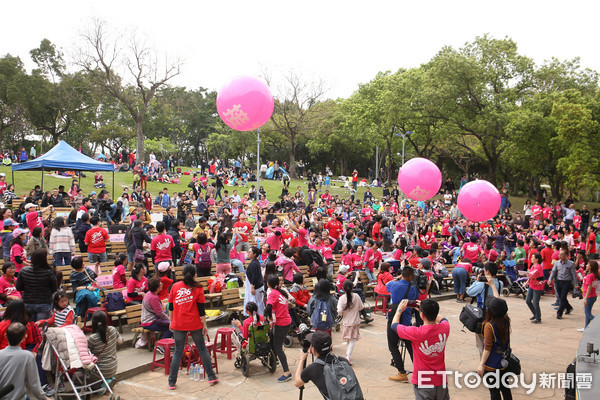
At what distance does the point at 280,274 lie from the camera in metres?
10.7

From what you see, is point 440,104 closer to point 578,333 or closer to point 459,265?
point 459,265

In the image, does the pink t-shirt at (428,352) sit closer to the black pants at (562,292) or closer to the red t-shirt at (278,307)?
the red t-shirt at (278,307)

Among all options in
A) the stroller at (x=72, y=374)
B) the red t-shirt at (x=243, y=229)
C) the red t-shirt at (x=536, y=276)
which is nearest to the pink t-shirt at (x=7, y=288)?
the stroller at (x=72, y=374)

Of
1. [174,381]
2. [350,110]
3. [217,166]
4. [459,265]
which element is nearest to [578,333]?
[459,265]

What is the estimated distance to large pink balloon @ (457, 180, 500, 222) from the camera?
12.2m

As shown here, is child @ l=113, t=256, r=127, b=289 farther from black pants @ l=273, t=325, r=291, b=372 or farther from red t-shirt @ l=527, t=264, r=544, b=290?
red t-shirt @ l=527, t=264, r=544, b=290

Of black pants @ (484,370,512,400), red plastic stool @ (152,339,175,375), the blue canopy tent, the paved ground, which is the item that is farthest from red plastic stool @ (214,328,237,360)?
the blue canopy tent

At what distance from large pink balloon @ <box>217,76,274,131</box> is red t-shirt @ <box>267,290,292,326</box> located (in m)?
3.62

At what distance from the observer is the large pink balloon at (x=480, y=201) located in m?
12.2

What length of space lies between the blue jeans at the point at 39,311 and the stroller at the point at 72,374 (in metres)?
0.88

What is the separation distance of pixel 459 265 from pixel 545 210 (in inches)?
520

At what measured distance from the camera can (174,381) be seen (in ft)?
23.1

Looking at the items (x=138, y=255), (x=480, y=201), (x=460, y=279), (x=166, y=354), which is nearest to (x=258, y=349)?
(x=166, y=354)

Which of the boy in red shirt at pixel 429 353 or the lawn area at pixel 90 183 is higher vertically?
the lawn area at pixel 90 183
